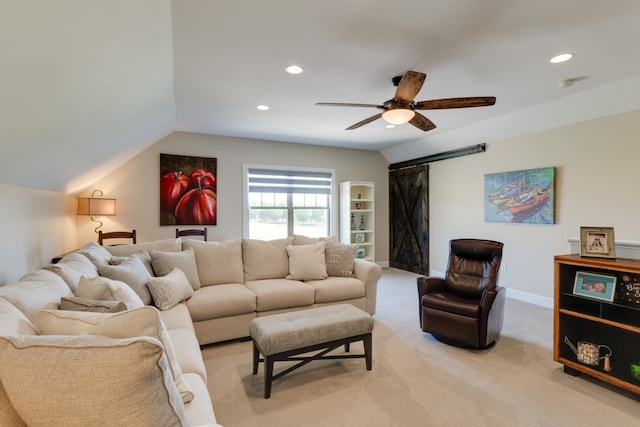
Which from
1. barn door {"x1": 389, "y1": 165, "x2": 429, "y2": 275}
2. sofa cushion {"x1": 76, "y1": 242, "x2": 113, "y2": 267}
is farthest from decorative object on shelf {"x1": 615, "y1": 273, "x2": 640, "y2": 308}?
sofa cushion {"x1": 76, "y1": 242, "x2": 113, "y2": 267}

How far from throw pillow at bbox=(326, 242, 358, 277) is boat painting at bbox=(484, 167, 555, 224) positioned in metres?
2.55

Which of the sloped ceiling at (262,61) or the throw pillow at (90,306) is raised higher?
the sloped ceiling at (262,61)

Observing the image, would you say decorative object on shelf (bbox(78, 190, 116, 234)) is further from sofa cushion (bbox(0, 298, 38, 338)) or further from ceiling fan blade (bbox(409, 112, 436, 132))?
ceiling fan blade (bbox(409, 112, 436, 132))

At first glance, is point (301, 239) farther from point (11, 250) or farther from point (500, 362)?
point (11, 250)

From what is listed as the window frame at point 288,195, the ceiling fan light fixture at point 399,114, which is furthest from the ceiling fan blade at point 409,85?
the window frame at point 288,195

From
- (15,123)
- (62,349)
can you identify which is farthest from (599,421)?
(15,123)

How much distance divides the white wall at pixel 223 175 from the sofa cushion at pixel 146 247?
1.74 m

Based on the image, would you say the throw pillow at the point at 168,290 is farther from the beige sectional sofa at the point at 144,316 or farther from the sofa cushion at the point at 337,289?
the sofa cushion at the point at 337,289

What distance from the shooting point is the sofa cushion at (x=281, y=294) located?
3170 millimetres

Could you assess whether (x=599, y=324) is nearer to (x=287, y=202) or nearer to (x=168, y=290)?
(x=168, y=290)

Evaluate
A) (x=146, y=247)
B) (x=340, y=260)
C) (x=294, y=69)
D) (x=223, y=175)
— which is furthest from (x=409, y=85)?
(x=223, y=175)

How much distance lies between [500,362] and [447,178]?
3.73 meters

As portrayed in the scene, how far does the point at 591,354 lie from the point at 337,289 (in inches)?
88.0

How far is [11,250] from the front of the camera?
2.37 meters
